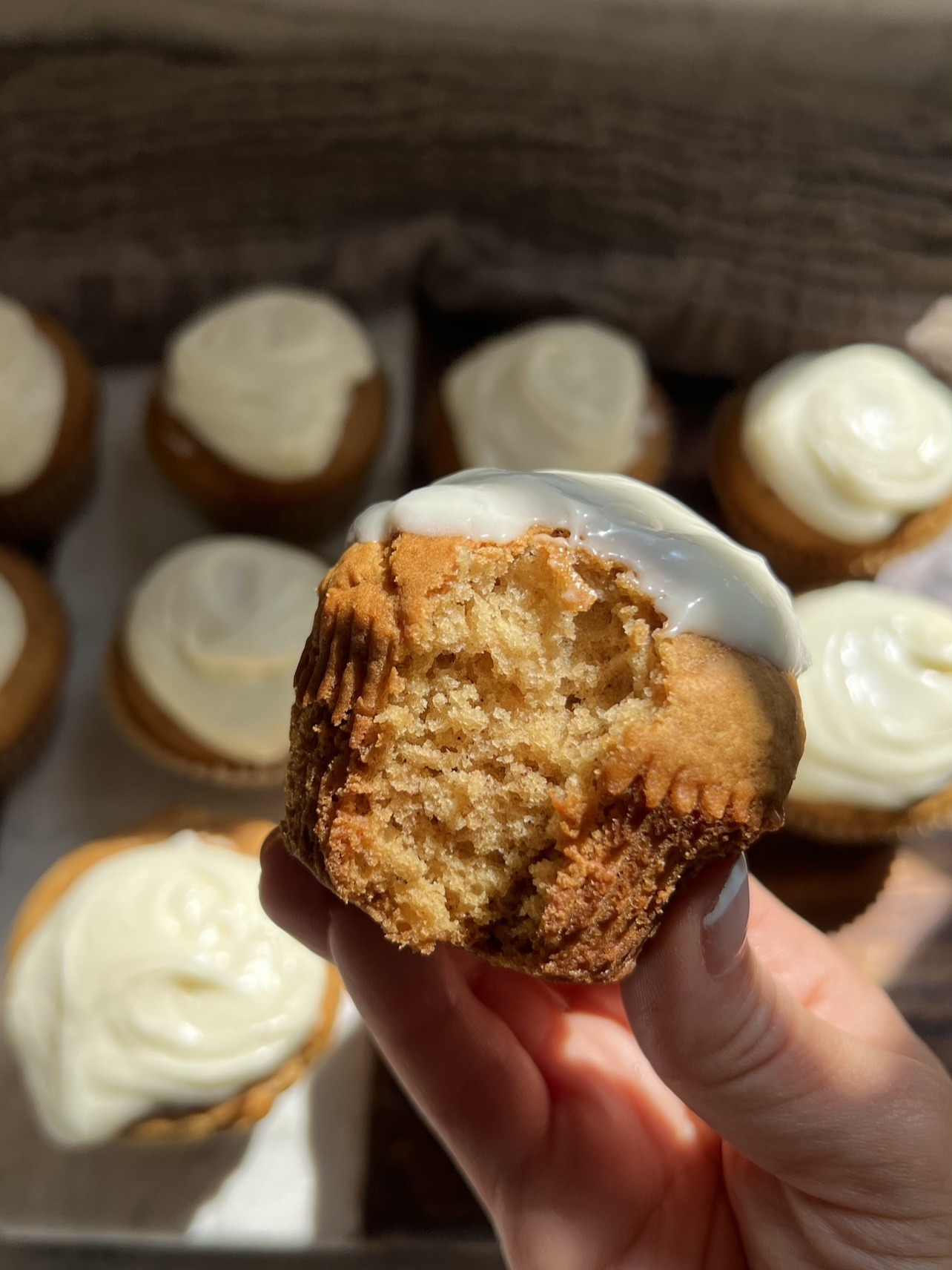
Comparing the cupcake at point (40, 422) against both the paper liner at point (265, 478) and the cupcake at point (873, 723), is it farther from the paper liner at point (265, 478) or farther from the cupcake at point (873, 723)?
the cupcake at point (873, 723)

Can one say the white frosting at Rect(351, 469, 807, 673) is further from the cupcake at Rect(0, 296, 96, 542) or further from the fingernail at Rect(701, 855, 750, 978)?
the cupcake at Rect(0, 296, 96, 542)

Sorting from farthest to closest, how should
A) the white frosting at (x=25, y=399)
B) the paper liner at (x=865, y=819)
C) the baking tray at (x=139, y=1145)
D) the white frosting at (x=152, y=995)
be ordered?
the white frosting at (x=25, y=399)
the paper liner at (x=865, y=819)
the baking tray at (x=139, y=1145)
the white frosting at (x=152, y=995)

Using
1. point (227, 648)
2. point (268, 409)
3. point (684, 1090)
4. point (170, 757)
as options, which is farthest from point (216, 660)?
point (684, 1090)

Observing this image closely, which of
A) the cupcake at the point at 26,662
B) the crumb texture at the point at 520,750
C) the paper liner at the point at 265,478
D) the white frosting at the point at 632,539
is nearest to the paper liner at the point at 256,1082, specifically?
the cupcake at the point at 26,662

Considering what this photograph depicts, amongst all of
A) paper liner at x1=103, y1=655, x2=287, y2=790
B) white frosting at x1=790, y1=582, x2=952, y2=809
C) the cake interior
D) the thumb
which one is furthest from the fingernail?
paper liner at x1=103, y1=655, x2=287, y2=790

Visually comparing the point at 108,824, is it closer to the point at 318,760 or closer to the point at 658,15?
the point at 318,760

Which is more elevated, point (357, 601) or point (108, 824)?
point (357, 601)

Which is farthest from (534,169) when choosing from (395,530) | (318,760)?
(318,760)

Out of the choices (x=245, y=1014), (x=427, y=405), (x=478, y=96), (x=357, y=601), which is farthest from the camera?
(x=427, y=405)
